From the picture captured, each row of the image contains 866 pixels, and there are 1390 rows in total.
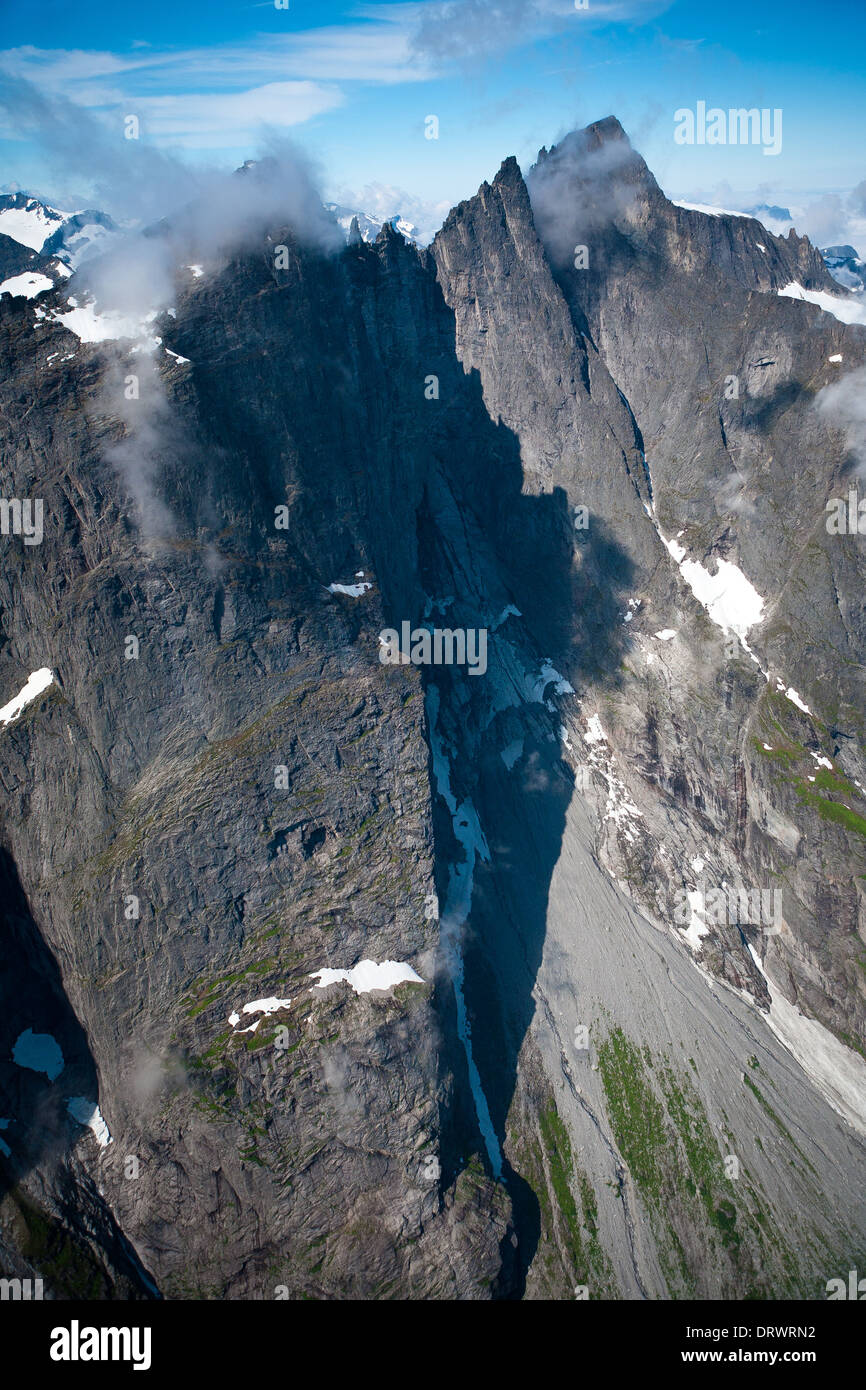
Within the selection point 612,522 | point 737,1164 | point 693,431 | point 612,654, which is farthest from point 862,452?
point 737,1164

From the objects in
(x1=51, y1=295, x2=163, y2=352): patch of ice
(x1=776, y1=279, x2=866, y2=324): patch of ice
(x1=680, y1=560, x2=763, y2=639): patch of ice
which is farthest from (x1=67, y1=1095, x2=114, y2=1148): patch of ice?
(x1=776, y1=279, x2=866, y2=324): patch of ice

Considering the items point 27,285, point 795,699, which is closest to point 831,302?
point 795,699

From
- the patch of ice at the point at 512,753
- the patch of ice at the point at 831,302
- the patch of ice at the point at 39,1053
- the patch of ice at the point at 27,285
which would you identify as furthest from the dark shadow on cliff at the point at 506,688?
the patch of ice at the point at 831,302

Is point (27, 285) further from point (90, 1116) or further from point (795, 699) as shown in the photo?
point (795, 699)

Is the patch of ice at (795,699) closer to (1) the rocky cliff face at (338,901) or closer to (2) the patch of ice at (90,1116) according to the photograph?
(1) the rocky cliff face at (338,901)

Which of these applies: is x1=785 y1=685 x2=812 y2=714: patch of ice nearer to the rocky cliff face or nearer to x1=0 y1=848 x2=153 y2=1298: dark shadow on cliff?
the rocky cliff face

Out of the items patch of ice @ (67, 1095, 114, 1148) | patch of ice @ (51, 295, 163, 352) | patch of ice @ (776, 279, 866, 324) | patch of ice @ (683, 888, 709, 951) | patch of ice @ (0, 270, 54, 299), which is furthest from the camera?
patch of ice @ (776, 279, 866, 324)
